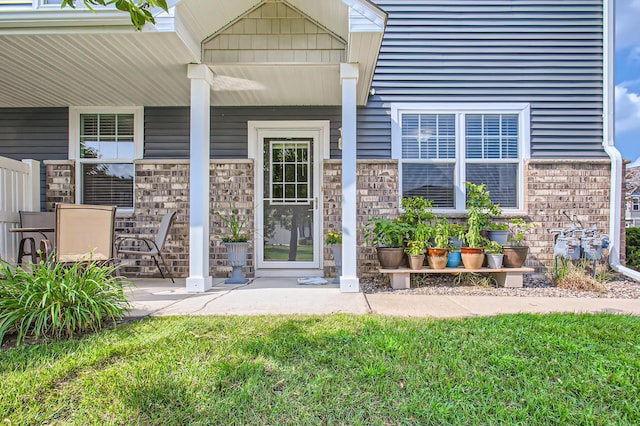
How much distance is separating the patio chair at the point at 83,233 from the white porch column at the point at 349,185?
2.30m

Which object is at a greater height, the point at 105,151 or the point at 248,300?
the point at 105,151

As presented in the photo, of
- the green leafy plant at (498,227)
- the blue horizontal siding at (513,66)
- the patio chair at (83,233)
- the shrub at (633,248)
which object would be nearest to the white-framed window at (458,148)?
the blue horizontal siding at (513,66)

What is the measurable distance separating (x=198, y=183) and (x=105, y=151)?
2409 millimetres

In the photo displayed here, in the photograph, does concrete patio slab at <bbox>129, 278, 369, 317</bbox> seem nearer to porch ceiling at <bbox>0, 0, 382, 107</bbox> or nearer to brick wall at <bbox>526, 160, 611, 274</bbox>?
porch ceiling at <bbox>0, 0, 382, 107</bbox>

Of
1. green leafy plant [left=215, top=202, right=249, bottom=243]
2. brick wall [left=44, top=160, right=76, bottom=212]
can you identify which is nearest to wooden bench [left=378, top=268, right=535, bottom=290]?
green leafy plant [left=215, top=202, right=249, bottom=243]

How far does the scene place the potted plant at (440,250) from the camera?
432cm

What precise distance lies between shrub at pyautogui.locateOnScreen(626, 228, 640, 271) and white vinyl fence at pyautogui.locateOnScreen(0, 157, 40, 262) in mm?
8523

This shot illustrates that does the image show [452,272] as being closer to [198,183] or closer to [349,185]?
[349,185]

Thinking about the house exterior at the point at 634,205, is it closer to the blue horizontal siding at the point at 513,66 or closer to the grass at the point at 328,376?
the blue horizontal siding at the point at 513,66

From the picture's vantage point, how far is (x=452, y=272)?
4328 millimetres

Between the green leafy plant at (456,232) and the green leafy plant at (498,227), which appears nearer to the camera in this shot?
the green leafy plant at (456,232)

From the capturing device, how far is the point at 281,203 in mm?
5344

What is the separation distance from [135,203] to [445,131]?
4584 mm

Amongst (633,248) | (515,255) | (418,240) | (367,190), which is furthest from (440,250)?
(633,248)
